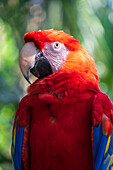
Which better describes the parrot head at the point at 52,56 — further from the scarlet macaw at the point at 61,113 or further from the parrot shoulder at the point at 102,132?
the parrot shoulder at the point at 102,132

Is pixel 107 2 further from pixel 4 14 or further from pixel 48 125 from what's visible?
pixel 48 125

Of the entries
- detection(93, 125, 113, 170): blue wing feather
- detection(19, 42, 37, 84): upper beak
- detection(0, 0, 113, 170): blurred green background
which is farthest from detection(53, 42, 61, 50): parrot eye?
detection(0, 0, 113, 170): blurred green background

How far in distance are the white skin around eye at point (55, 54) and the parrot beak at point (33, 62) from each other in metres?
0.02

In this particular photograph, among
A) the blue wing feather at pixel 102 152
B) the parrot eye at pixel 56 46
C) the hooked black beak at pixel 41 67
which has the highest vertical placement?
the parrot eye at pixel 56 46

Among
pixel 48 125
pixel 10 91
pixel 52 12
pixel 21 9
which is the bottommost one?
pixel 48 125

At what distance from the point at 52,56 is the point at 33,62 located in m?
0.11

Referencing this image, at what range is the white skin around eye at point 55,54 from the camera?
4.03ft

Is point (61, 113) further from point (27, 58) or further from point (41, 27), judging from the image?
point (41, 27)

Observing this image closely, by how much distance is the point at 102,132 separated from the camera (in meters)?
1.10

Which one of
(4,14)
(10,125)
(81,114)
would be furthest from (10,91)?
(81,114)

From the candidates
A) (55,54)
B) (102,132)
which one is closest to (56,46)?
(55,54)

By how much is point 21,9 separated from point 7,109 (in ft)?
3.22

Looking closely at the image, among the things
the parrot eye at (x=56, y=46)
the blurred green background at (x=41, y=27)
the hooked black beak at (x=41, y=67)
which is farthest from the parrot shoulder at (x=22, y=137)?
the blurred green background at (x=41, y=27)

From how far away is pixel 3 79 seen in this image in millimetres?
2363
